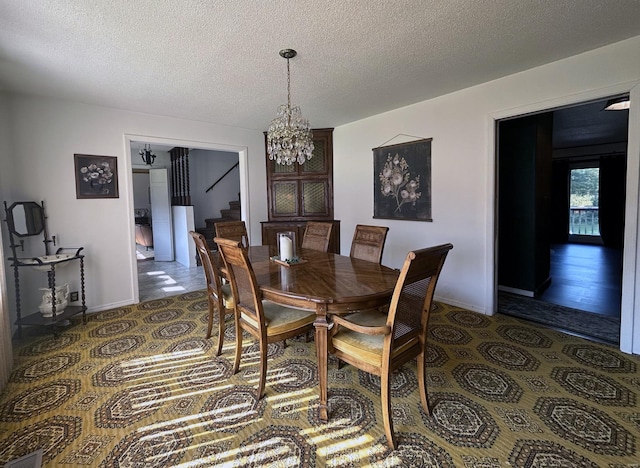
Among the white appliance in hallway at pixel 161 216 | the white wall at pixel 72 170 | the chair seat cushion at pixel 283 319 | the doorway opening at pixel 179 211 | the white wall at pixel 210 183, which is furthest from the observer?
the white wall at pixel 210 183

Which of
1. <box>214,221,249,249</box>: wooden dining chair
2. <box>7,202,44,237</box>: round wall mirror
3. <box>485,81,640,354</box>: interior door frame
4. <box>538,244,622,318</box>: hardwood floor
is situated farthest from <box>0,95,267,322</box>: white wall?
<box>538,244,622,318</box>: hardwood floor

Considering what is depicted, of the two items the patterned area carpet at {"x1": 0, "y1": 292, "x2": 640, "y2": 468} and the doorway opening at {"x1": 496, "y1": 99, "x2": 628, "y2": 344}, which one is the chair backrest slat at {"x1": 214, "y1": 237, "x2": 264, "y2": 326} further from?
the doorway opening at {"x1": 496, "y1": 99, "x2": 628, "y2": 344}

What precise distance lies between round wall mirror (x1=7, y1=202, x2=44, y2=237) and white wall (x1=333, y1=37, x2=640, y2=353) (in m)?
3.89

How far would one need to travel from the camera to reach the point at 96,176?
368cm

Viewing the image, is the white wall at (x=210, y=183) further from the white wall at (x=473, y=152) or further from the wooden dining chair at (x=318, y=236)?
the wooden dining chair at (x=318, y=236)

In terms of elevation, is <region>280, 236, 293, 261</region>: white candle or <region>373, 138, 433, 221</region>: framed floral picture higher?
<region>373, 138, 433, 221</region>: framed floral picture

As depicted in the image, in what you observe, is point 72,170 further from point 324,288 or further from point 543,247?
point 543,247

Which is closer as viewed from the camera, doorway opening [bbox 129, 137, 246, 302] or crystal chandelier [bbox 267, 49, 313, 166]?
crystal chandelier [bbox 267, 49, 313, 166]

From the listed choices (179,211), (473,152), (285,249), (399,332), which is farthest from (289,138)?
(179,211)

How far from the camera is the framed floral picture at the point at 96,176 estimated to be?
358 centimetres

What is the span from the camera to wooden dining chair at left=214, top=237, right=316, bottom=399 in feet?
6.47

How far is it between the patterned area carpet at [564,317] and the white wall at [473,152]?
0.33m

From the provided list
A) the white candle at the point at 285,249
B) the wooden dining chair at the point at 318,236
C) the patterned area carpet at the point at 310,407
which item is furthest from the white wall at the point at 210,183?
the white candle at the point at 285,249

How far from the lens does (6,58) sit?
2445 mm
